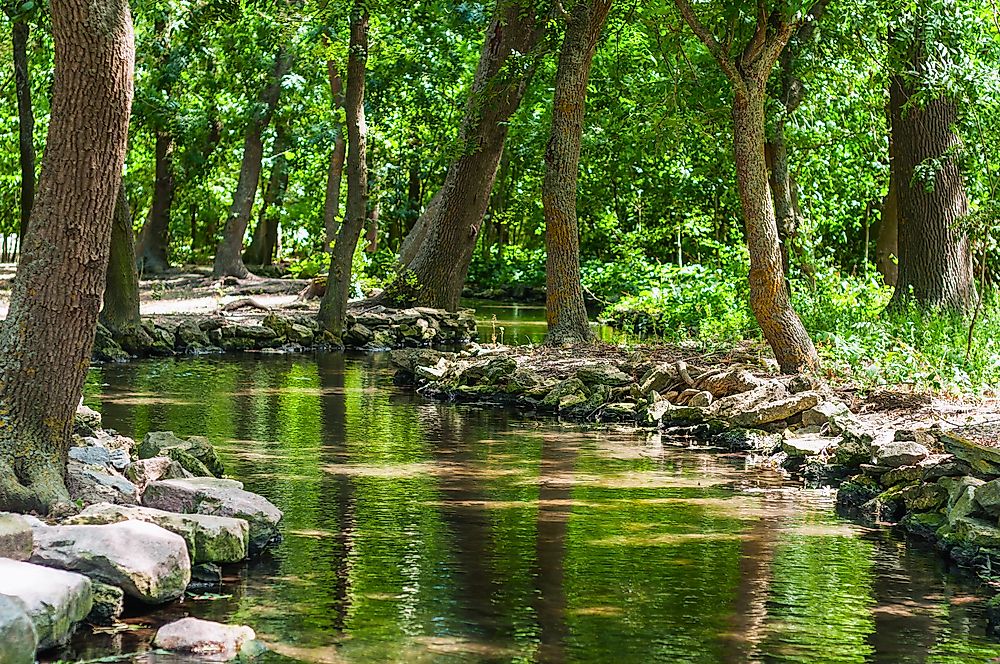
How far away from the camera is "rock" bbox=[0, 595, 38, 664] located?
5.25m

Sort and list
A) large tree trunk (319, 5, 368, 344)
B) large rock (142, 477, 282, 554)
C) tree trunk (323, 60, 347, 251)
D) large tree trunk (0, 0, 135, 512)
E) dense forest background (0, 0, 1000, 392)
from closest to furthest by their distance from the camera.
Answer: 1. large tree trunk (0, 0, 135, 512)
2. large rock (142, 477, 282, 554)
3. dense forest background (0, 0, 1000, 392)
4. large tree trunk (319, 5, 368, 344)
5. tree trunk (323, 60, 347, 251)

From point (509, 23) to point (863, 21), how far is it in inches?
336

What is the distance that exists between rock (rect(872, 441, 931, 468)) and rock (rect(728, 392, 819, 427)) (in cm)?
224

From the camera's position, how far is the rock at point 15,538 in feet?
20.8

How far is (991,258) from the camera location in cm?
1845

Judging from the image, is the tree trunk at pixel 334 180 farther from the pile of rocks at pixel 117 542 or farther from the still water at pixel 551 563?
the pile of rocks at pixel 117 542

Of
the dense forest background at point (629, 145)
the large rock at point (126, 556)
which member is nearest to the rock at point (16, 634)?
the large rock at point (126, 556)

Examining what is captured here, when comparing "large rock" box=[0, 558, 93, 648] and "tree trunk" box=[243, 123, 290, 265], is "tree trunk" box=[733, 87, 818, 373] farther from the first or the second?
"tree trunk" box=[243, 123, 290, 265]

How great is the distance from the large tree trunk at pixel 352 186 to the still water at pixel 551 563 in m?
8.08

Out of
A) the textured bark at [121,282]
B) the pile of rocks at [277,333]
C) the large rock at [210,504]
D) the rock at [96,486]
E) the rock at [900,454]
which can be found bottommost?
the large rock at [210,504]

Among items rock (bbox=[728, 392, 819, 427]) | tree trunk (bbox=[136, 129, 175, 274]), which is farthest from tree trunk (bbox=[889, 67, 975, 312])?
tree trunk (bbox=[136, 129, 175, 274])

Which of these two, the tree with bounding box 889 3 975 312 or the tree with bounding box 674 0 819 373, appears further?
the tree with bounding box 889 3 975 312

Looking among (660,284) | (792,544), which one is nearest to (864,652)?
(792,544)

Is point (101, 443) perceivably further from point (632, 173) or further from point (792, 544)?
point (632, 173)
